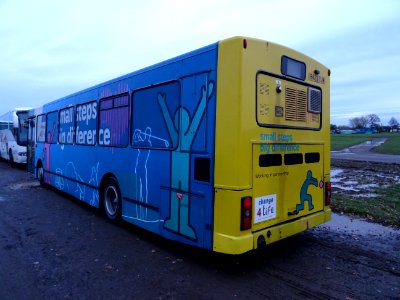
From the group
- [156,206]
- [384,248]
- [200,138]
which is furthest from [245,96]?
[384,248]

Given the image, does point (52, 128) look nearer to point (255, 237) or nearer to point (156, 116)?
point (156, 116)

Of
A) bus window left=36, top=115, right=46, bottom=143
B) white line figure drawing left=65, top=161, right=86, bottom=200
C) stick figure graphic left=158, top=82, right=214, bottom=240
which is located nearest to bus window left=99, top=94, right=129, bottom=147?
stick figure graphic left=158, top=82, right=214, bottom=240

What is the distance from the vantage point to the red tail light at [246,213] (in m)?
4.16

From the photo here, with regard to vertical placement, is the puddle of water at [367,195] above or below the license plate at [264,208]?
below

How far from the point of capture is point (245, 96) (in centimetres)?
418

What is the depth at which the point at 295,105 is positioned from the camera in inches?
203

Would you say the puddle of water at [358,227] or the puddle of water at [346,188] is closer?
the puddle of water at [358,227]

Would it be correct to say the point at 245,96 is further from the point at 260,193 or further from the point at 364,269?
the point at 364,269

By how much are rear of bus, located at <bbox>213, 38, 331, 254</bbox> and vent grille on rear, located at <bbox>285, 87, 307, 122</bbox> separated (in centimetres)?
1

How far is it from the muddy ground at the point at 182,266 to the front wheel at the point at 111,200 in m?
0.24

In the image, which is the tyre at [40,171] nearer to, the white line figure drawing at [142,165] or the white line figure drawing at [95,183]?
the white line figure drawing at [95,183]

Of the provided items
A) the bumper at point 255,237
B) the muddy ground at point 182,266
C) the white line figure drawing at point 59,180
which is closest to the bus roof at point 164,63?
the bumper at point 255,237

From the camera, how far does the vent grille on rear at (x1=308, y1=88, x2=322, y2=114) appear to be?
543cm

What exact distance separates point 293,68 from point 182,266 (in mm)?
3252
